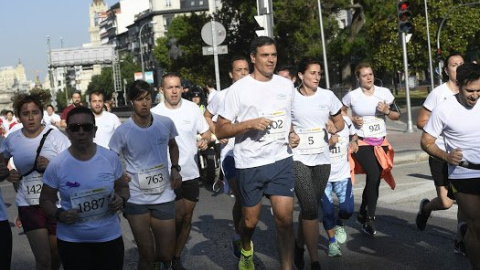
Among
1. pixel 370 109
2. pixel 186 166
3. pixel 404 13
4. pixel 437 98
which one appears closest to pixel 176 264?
pixel 186 166

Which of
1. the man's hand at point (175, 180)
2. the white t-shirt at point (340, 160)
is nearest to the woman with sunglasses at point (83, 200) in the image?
the man's hand at point (175, 180)

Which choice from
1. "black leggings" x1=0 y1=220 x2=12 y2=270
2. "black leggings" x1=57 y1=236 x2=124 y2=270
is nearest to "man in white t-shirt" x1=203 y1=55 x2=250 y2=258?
"black leggings" x1=0 y1=220 x2=12 y2=270

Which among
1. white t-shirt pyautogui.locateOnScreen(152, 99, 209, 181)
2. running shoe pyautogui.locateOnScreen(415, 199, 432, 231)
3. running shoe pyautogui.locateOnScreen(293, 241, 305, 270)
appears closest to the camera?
running shoe pyautogui.locateOnScreen(293, 241, 305, 270)

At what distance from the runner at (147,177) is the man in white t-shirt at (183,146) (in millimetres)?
1099

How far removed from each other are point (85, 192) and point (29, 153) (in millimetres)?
1857

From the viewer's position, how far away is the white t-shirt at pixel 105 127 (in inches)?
436

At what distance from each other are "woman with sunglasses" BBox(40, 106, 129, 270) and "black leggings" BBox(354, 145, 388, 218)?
455 cm

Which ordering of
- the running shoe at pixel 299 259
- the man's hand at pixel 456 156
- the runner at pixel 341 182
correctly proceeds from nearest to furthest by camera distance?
1. the man's hand at pixel 456 156
2. the running shoe at pixel 299 259
3. the runner at pixel 341 182

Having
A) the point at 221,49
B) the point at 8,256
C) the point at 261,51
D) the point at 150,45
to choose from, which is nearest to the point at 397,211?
the point at 261,51

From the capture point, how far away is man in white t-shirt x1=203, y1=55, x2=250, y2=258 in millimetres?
8906

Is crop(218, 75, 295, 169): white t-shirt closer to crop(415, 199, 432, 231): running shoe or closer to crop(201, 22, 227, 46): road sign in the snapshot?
crop(415, 199, 432, 231): running shoe

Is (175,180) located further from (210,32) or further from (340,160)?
(210,32)

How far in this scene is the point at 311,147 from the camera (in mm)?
8047

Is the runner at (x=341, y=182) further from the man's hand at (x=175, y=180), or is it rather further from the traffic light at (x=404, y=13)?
the traffic light at (x=404, y=13)
